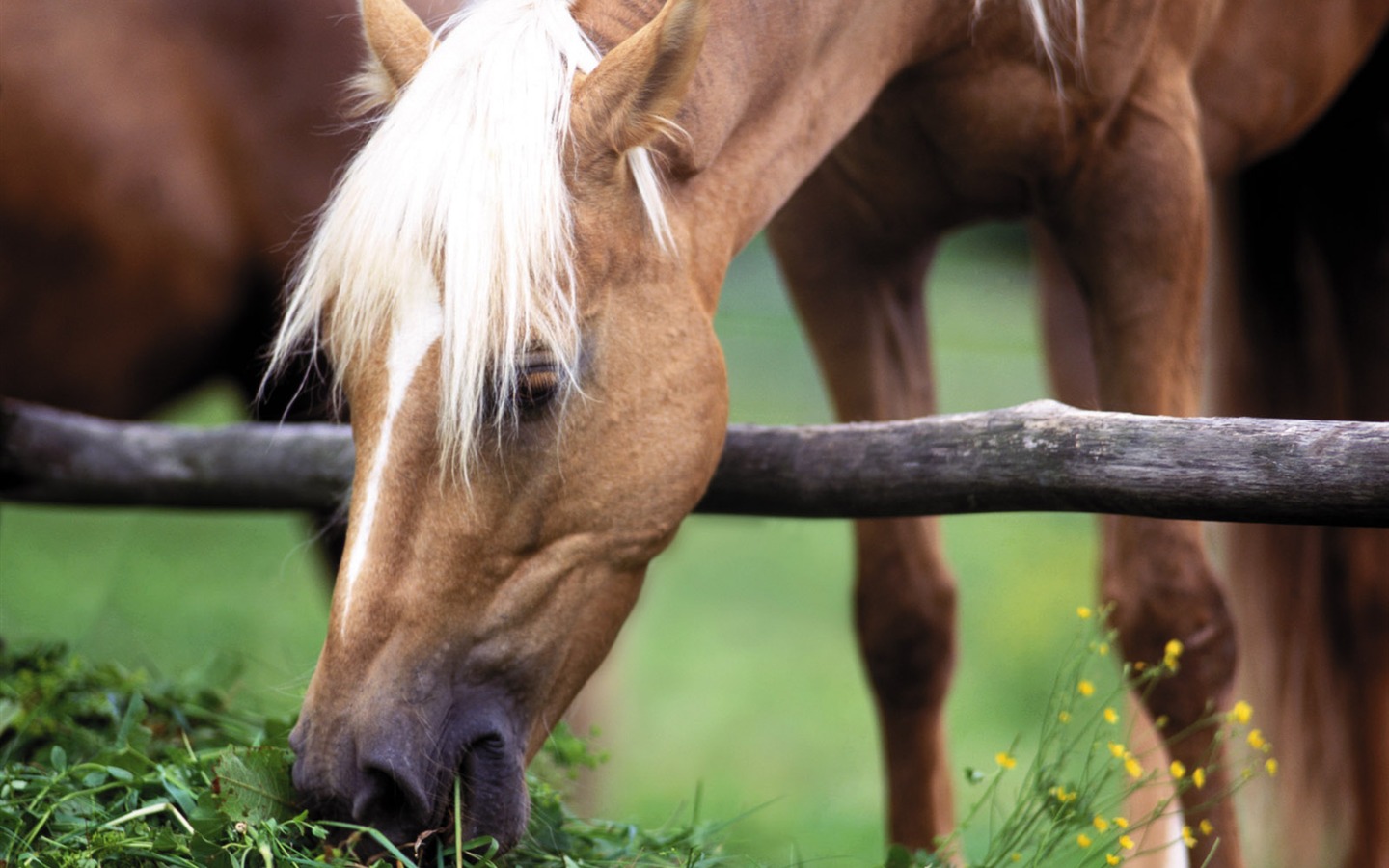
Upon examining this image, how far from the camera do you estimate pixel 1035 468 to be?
151 centimetres

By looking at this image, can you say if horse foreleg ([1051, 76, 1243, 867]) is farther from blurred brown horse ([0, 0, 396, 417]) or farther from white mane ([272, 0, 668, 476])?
blurred brown horse ([0, 0, 396, 417])

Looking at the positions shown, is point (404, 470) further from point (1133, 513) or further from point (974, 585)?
point (974, 585)

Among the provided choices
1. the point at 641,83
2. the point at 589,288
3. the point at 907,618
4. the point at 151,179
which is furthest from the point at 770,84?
the point at 151,179

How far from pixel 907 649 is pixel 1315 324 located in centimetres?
107

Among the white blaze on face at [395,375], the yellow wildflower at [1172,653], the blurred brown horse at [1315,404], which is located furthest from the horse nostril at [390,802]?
the blurred brown horse at [1315,404]

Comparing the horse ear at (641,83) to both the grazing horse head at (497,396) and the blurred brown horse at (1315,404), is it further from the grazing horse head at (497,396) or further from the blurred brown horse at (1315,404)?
the blurred brown horse at (1315,404)

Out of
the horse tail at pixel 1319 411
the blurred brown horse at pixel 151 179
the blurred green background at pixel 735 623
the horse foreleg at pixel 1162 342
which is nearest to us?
the horse foreleg at pixel 1162 342

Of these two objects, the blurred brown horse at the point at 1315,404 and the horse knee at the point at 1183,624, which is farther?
the blurred brown horse at the point at 1315,404

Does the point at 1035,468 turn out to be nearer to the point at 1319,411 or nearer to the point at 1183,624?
the point at 1183,624

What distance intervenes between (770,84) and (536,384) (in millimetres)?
558

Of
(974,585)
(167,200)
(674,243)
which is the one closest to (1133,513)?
(674,243)

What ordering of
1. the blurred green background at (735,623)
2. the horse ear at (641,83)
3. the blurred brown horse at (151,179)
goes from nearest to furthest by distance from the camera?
the horse ear at (641,83)
the blurred brown horse at (151,179)
the blurred green background at (735,623)

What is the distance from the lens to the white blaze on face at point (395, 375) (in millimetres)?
1366

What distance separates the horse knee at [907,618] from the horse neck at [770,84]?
82 centimetres
